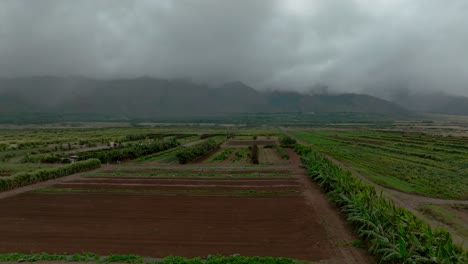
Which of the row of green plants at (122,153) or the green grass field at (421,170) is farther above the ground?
the row of green plants at (122,153)

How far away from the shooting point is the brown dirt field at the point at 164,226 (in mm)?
14211

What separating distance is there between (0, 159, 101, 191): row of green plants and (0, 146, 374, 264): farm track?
104 cm

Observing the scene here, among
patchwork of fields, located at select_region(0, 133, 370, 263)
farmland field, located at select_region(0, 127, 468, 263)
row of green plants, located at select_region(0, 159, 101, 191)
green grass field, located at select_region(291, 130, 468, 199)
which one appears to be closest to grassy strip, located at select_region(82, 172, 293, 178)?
farmland field, located at select_region(0, 127, 468, 263)

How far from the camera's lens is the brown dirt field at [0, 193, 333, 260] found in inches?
559

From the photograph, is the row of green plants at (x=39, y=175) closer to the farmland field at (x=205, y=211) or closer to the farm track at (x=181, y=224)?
the farmland field at (x=205, y=211)

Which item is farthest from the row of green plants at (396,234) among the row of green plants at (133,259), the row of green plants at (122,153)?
the row of green plants at (122,153)

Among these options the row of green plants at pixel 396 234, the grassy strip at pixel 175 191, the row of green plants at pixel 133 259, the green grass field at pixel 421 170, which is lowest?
the green grass field at pixel 421 170

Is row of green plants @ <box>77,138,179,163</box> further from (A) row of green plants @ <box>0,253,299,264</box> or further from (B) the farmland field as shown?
(A) row of green plants @ <box>0,253,299,264</box>

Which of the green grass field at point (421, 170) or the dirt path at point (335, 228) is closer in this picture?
the dirt path at point (335, 228)

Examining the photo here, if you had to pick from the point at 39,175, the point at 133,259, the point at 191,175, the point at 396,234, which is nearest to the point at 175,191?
the point at 191,175

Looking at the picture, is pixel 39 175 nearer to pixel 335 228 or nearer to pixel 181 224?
pixel 181 224

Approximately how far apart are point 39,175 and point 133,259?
71.2ft

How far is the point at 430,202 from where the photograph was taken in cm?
2355

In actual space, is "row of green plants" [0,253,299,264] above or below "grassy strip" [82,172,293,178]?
above
